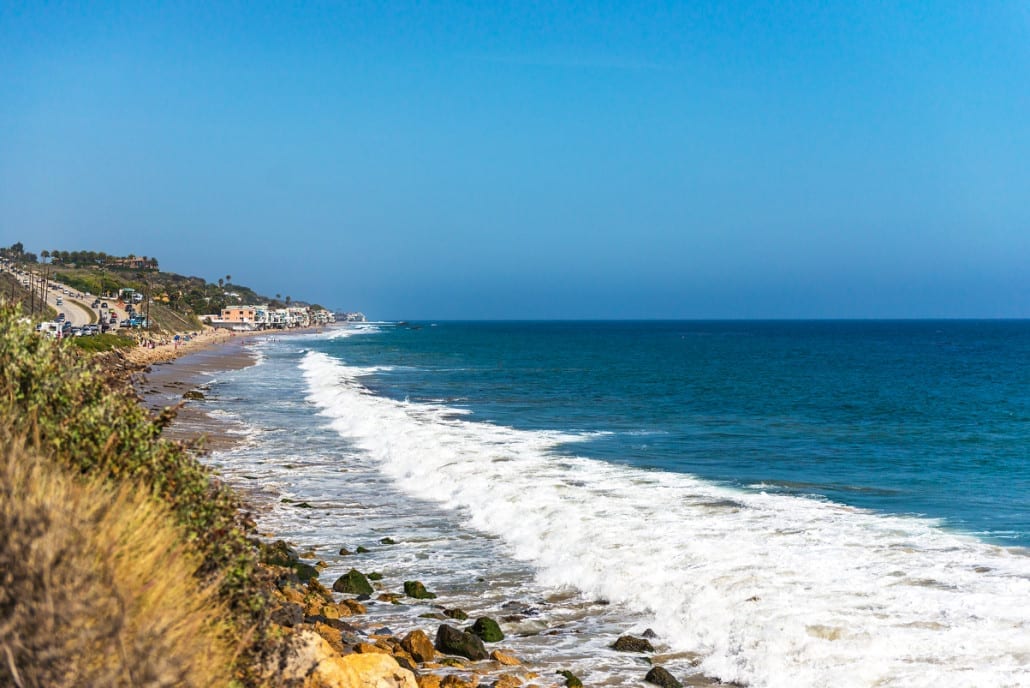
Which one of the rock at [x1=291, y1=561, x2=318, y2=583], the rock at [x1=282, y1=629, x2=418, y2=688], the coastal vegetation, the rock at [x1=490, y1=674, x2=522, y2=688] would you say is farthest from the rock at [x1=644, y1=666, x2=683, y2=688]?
the rock at [x1=291, y1=561, x2=318, y2=583]

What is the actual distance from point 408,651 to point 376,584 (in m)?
3.58

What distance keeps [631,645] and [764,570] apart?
4.07 m

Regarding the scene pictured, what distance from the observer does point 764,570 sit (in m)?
15.2

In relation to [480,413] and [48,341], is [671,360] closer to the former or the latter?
[480,413]

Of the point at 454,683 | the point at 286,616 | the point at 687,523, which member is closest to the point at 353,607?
the point at 454,683

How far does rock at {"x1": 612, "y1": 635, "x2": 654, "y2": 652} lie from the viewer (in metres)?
12.2

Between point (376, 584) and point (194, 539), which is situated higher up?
point (194, 539)

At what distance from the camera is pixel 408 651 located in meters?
11.8

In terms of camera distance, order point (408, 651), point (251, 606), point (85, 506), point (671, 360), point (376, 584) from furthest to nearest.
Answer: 1. point (671, 360)
2. point (376, 584)
3. point (408, 651)
4. point (251, 606)
5. point (85, 506)

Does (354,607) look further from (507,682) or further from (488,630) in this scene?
(507,682)

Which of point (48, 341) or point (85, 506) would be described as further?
point (48, 341)

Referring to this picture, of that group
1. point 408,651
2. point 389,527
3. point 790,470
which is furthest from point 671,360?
point 408,651

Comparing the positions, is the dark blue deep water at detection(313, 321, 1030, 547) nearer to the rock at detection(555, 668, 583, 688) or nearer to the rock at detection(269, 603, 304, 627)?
the rock at detection(555, 668, 583, 688)

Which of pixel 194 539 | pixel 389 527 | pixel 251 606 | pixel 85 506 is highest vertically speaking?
pixel 85 506
